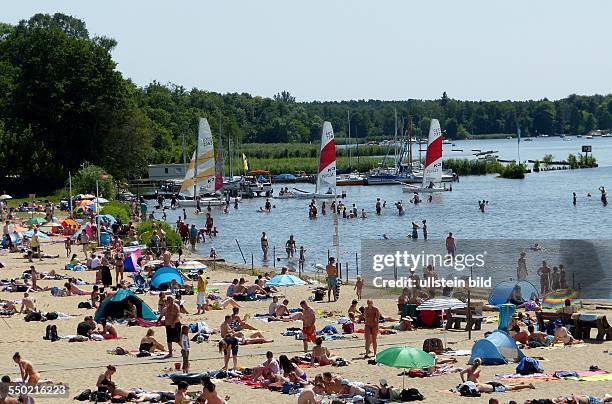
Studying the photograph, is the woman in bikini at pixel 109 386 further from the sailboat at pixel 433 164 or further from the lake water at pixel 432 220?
the sailboat at pixel 433 164

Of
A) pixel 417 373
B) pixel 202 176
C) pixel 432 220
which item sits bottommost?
pixel 432 220

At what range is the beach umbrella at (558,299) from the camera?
25.5 m

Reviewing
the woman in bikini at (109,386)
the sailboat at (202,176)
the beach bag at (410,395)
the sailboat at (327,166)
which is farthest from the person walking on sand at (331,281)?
the sailboat at (202,176)

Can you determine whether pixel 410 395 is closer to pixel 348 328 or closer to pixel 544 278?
pixel 348 328

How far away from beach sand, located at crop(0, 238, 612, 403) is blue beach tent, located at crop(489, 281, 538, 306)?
0.76 meters

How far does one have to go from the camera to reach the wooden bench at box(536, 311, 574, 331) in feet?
75.6

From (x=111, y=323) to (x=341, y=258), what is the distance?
21.3m

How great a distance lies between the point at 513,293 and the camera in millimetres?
26641

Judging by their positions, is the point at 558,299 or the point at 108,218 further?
the point at 108,218

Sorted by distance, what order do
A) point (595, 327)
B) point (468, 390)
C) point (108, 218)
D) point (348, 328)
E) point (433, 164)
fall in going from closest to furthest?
point (468, 390), point (595, 327), point (348, 328), point (108, 218), point (433, 164)

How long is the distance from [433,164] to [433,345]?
62581 millimetres

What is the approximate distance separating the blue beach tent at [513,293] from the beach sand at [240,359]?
0.76 m

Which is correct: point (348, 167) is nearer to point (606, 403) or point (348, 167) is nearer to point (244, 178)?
point (244, 178)

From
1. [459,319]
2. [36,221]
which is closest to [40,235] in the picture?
[36,221]
